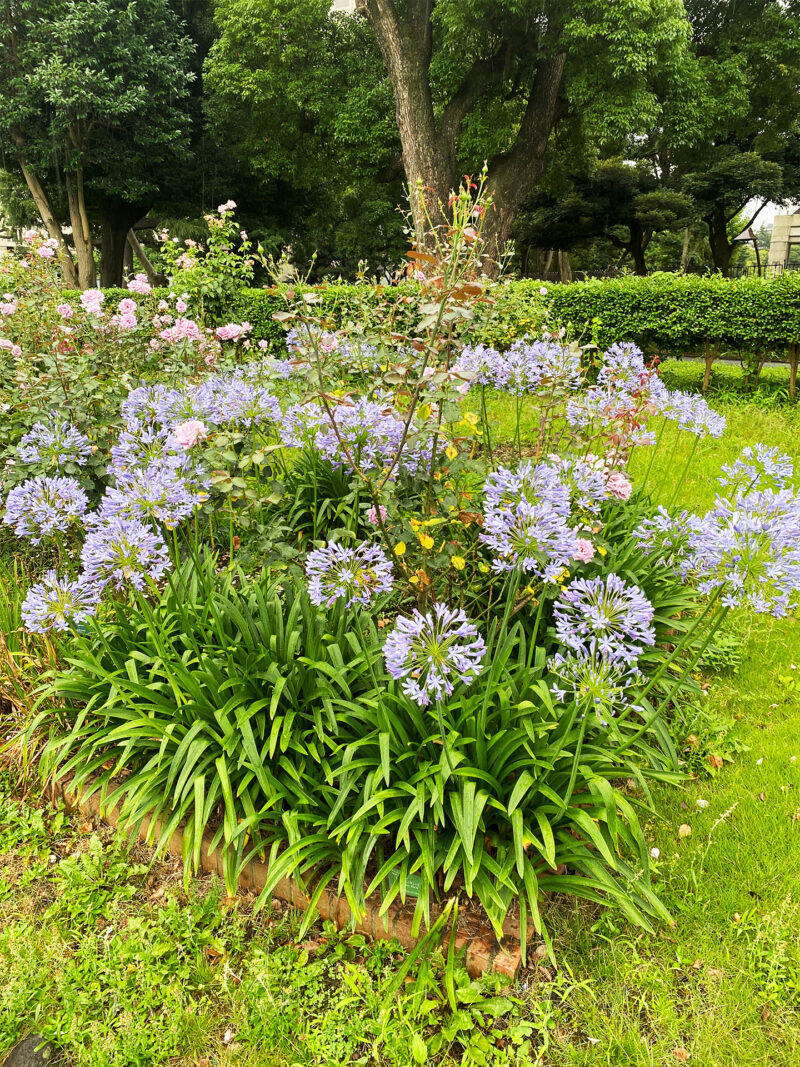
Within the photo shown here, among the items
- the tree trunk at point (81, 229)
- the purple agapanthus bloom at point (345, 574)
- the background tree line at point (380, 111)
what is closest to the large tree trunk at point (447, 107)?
the background tree line at point (380, 111)

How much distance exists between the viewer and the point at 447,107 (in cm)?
1422

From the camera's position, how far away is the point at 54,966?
6.31 feet

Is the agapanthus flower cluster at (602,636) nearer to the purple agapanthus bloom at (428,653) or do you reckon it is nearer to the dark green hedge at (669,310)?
the purple agapanthus bloom at (428,653)

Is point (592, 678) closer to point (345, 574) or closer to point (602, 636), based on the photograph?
point (602, 636)

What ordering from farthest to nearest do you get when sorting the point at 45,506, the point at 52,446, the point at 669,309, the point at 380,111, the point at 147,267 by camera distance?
the point at 147,267 → the point at 380,111 → the point at 669,309 → the point at 52,446 → the point at 45,506

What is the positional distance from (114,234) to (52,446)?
21885 millimetres

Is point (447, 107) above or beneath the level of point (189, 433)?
above

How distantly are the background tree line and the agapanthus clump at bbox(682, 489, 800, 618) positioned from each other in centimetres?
924

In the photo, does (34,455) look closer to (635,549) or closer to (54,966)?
(54,966)

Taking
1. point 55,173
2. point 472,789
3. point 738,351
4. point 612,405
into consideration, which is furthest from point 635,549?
point 55,173

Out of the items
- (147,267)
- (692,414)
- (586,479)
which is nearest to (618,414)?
(692,414)

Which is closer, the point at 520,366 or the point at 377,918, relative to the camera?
the point at 377,918

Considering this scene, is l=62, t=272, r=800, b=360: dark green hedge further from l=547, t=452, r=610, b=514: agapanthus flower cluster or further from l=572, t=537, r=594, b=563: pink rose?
l=572, t=537, r=594, b=563: pink rose

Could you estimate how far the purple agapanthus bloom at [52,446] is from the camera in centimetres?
287
